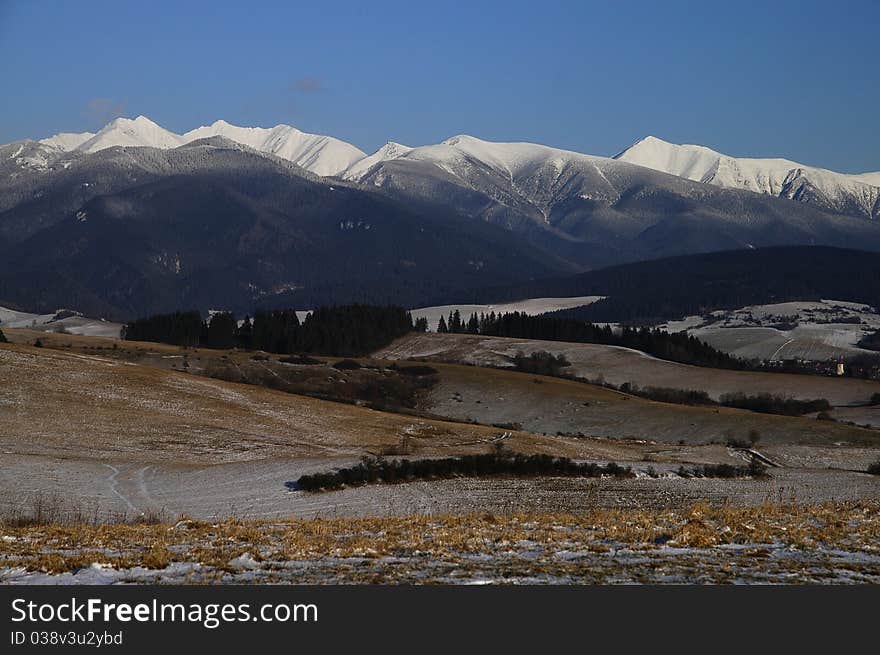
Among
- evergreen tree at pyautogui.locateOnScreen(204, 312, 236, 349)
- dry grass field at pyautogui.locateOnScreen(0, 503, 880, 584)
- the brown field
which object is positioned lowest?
the brown field

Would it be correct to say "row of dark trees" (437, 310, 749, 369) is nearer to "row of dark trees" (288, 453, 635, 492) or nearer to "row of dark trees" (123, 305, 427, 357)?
"row of dark trees" (123, 305, 427, 357)

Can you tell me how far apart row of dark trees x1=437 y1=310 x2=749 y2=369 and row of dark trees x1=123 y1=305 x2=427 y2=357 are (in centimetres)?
2341

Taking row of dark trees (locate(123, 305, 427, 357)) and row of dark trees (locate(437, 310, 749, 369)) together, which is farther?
Answer: row of dark trees (locate(437, 310, 749, 369))

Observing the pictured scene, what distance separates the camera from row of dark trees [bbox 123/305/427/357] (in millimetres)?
135625

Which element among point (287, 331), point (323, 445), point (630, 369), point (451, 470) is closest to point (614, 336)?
point (630, 369)

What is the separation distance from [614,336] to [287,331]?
180ft

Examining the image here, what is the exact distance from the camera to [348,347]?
138 metres

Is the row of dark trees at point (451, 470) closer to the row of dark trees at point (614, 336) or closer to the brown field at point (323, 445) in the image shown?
the brown field at point (323, 445)

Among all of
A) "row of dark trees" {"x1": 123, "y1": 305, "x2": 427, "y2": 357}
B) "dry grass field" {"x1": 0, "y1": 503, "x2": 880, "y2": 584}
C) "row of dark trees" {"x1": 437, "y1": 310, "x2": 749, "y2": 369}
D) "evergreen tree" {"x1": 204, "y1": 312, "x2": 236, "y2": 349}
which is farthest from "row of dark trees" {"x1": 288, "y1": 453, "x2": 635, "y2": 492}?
"evergreen tree" {"x1": 204, "y1": 312, "x2": 236, "y2": 349}

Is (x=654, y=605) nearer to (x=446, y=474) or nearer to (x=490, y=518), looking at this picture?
(x=490, y=518)

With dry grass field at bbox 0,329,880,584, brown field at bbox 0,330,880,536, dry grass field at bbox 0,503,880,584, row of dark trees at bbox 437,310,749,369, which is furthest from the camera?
row of dark trees at bbox 437,310,749,369

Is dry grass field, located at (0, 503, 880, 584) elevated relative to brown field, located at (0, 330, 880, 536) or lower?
elevated

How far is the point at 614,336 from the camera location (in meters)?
166

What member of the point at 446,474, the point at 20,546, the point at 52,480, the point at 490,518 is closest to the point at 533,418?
the point at 446,474
